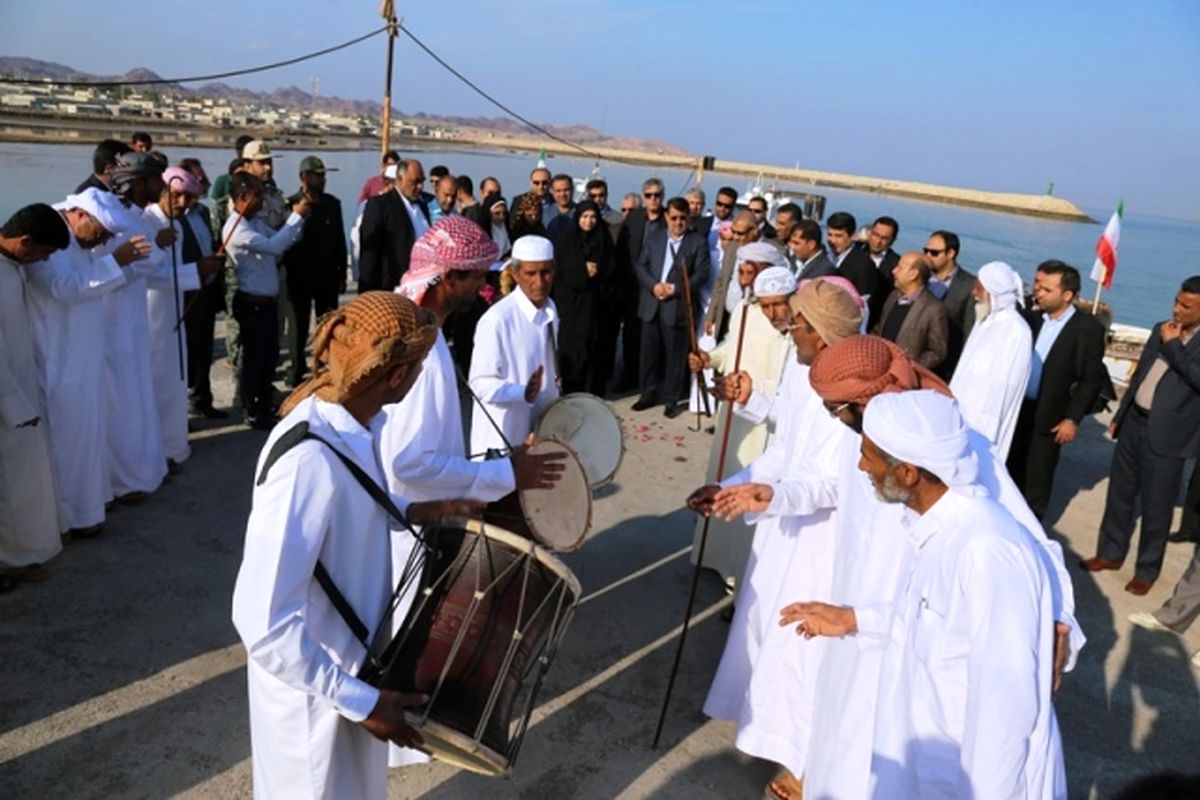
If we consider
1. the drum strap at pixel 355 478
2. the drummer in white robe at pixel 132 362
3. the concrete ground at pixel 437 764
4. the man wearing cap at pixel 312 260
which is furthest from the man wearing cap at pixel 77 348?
the drum strap at pixel 355 478

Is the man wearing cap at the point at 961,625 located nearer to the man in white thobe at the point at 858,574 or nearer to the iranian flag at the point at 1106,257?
the man in white thobe at the point at 858,574

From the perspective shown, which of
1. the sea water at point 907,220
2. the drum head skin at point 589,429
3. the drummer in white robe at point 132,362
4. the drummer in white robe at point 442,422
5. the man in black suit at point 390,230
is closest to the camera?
the drummer in white robe at point 442,422

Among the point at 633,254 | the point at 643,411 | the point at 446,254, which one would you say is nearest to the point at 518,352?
the point at 446,254

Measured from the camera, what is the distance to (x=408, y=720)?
2.05 meters

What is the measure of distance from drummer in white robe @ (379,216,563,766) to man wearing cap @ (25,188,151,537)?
267cm

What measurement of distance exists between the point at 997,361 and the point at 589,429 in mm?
3043

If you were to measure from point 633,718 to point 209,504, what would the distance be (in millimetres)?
3437

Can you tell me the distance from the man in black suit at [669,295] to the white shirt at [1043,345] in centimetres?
332

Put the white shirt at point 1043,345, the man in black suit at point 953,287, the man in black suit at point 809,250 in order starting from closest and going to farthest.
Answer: the white shirt at point 1043,345
the man in black suit at point 809,250
the man in black suit at point 953,287

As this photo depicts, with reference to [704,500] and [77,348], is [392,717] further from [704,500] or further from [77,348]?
[77,348]

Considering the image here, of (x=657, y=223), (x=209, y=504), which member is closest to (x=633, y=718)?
(x=209, y=504)

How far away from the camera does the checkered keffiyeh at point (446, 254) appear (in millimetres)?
3074

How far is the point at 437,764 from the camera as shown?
11.4ft

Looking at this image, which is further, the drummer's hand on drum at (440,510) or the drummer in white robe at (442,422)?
the drummer in white robe at (442,422)
